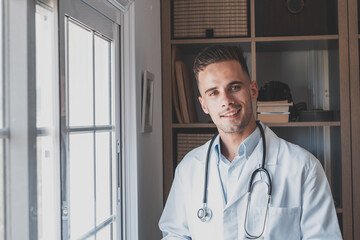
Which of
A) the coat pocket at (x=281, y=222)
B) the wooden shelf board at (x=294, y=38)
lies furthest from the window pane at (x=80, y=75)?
the wooden shelf board at (x=294, y=38)

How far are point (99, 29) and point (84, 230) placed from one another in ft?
2.46

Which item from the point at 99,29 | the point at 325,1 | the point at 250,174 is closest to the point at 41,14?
the point at 99,29

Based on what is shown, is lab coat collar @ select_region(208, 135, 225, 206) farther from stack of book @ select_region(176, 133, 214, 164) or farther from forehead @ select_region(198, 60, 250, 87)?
stack of book @ select_region(176, 133, 214, 164)

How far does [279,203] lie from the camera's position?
1611 mm

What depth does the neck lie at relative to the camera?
5.66ft

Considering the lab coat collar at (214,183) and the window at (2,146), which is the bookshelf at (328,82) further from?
the window at (2,146)

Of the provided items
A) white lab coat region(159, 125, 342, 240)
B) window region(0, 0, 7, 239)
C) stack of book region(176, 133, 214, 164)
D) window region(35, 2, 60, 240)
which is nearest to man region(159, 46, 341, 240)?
white lab coat region(159, 125, 342, 240)

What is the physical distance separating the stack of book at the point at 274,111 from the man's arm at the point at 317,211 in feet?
2.95

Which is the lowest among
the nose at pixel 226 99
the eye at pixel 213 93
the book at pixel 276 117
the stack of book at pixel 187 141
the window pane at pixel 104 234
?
the window pane at pixel 104 234

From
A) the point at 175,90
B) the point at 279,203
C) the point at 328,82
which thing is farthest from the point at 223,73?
the point at 328,82

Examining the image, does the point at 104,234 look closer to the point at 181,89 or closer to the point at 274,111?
the point at 181,89

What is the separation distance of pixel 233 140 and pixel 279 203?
32cm

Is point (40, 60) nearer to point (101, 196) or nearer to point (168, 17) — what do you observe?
point (101, 196)

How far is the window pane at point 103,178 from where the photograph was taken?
1.59 m
